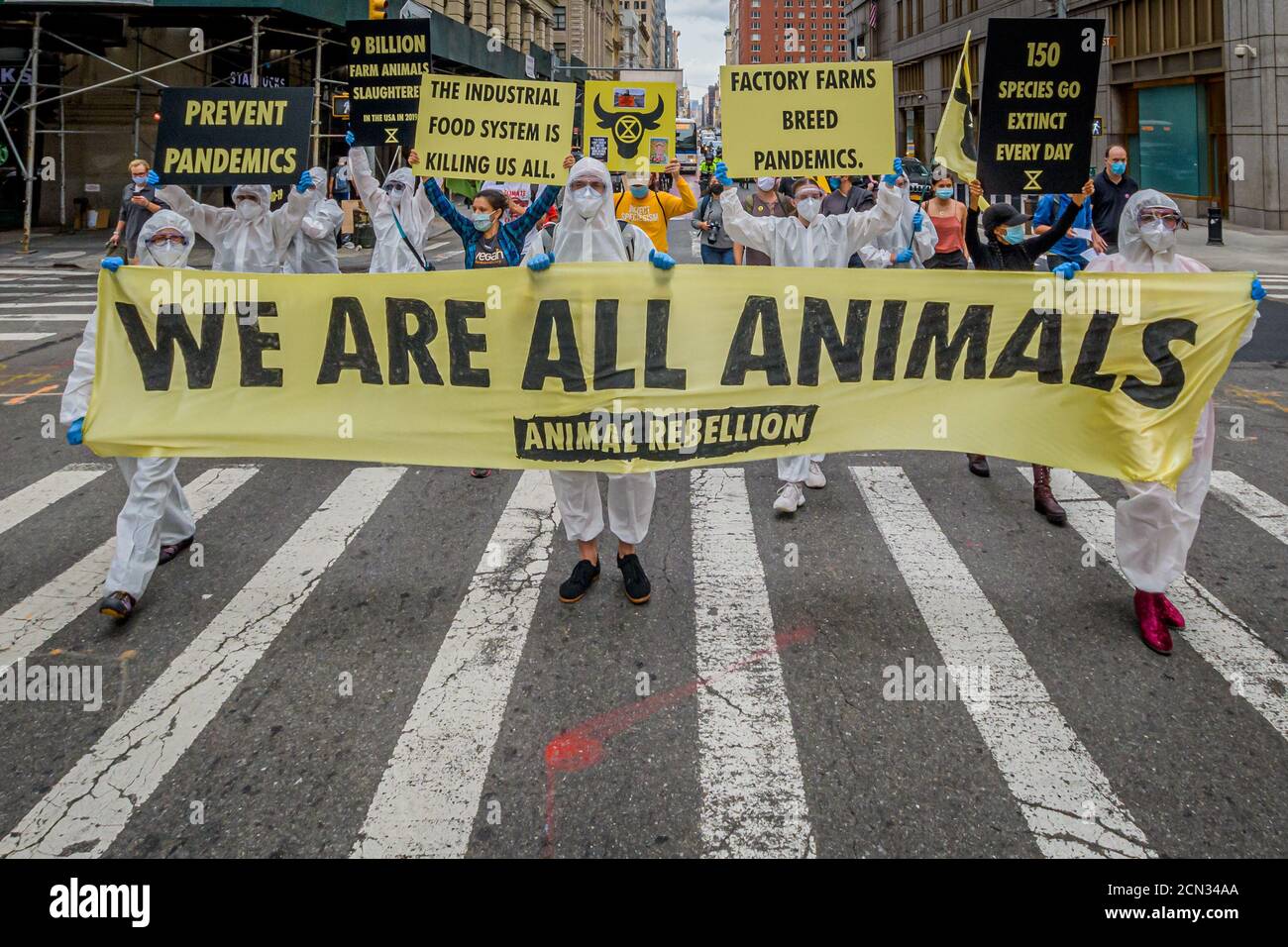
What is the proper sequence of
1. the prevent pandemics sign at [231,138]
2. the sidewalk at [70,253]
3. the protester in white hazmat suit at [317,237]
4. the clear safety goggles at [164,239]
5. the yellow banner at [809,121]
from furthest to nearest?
the sidewalk at [70,253], the protester in white hazmat suit at [317,237], the prevent pandemics sign at [231,138], the yellow banner at [809,121], the clear safety goggles at [164,239]

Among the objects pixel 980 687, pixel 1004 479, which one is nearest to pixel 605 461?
pixel 980 687

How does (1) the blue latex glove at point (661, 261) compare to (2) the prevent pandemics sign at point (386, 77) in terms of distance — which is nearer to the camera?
(1) the blue latex glove at point (661, 261)

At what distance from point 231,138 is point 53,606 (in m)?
3.93

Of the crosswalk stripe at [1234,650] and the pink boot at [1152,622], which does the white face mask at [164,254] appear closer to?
the pink boot at [1152,622]

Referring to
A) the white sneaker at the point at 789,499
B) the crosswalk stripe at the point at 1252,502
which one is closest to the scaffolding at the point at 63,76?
the white sneaker at the point at 789,499

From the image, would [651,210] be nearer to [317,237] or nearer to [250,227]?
[317,237]

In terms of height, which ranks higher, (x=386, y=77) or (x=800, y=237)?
(x=386, y=77)

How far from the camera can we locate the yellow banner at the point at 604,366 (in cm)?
503

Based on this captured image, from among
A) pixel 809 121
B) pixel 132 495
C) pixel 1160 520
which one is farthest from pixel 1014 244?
pixel 132 495

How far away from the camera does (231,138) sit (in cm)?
A: 728

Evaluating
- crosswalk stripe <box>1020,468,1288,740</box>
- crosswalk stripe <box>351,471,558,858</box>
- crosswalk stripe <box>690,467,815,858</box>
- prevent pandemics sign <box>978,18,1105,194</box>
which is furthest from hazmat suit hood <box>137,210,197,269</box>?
crosswalk stripe <box>1020,468,1288,740</box>

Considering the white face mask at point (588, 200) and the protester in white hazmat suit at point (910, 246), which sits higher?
the protester in white hazmat suit at point (910, 246)

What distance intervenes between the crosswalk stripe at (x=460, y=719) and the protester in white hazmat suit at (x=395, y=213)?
3689 mm

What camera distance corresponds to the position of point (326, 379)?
205 inches
